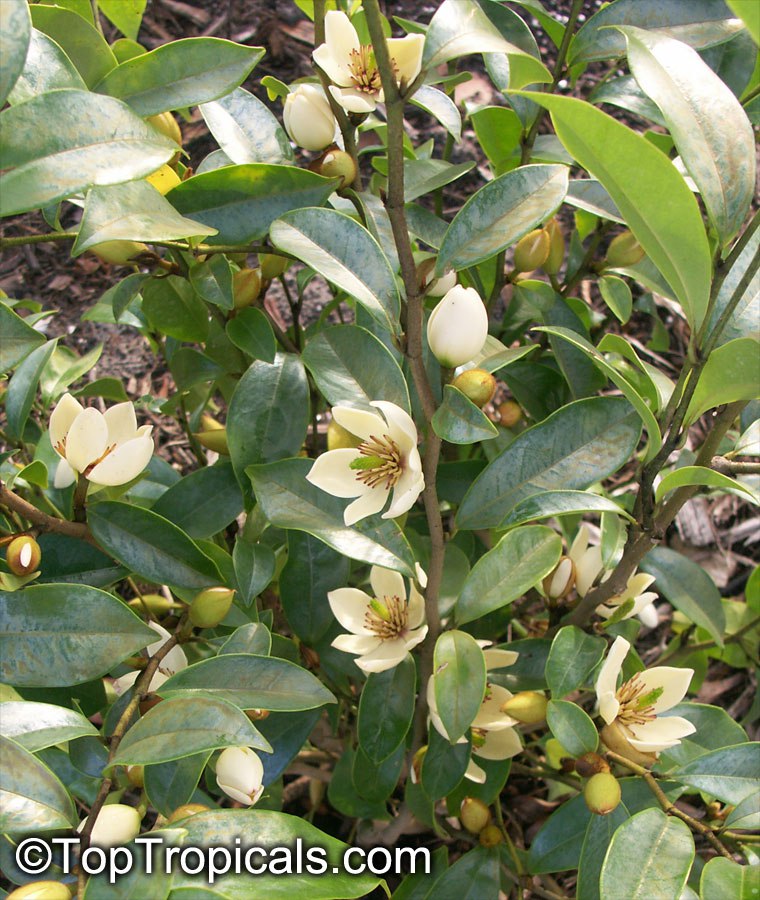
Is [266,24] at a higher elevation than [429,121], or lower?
higher

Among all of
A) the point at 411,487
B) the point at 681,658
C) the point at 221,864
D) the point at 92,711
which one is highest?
the point at 411,487

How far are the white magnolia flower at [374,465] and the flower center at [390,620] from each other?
0.14m

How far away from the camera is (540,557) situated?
0.71 meters

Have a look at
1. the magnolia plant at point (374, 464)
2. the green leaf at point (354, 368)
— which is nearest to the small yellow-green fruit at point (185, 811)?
the magnolia plant at point (374, 464)

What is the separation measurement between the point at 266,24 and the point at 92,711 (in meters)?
1.92

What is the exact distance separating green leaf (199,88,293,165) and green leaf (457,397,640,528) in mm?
378

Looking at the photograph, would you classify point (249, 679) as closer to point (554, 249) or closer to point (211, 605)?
point (211, 605)

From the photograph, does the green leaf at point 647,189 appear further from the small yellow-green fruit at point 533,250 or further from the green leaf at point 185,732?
the green leaf at point 185,732

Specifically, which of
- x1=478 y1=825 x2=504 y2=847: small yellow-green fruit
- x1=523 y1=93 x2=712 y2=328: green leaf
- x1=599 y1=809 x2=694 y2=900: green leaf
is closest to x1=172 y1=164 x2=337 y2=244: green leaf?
x1=523 y1=93 x2=712 y2=328: green leaf

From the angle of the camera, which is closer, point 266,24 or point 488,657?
point 488,657

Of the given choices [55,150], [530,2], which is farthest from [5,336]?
[530,2]

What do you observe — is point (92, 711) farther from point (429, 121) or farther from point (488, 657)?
point (429, 121)

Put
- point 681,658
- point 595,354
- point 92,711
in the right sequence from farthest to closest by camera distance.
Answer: point 681,658, point 92,711, point 595,354

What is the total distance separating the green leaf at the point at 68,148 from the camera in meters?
0.51
